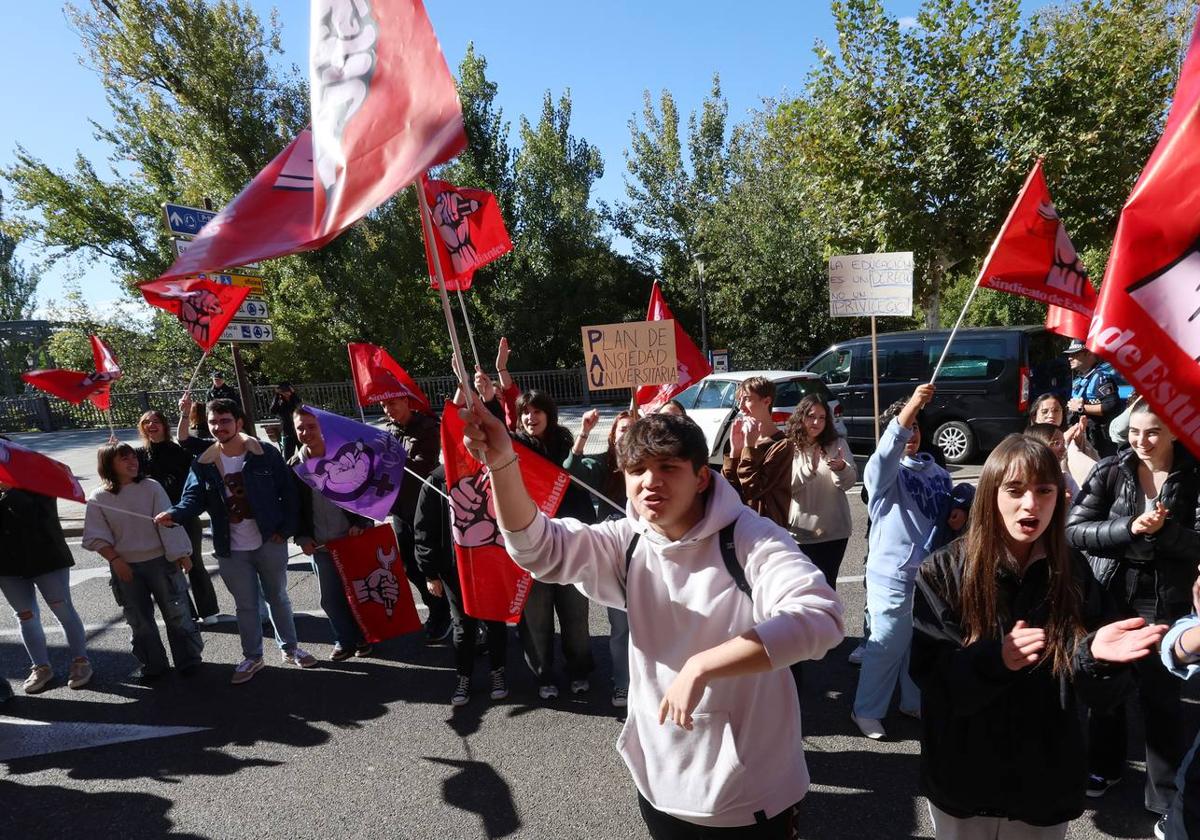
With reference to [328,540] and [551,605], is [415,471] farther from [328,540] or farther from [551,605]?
[551,605]

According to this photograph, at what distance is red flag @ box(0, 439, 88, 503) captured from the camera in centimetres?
389

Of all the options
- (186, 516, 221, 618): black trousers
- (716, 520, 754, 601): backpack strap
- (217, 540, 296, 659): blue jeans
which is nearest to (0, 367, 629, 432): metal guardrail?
(186, 516, 221, 618): black trousers

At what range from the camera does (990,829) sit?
1899mm

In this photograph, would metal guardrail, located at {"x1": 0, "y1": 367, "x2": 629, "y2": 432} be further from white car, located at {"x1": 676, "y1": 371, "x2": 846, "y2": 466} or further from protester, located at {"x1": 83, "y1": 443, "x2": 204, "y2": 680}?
protester, located at {"x1": 83, "y1": 443, "x2": 204, "y2": 680}

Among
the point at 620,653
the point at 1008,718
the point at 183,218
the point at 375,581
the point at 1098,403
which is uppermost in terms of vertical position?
the point at 183,218

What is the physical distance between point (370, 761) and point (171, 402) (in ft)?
67.3

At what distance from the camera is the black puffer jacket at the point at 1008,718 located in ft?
5.83

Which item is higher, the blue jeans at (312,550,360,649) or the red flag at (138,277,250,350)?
the red flag at (138,277,250,350)

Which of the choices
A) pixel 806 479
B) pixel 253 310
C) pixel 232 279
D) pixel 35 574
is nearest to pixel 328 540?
pixel 35 574

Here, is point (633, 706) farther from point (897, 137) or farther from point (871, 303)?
point (897, 137)

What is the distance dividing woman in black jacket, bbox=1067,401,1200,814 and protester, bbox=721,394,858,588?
1.12 m

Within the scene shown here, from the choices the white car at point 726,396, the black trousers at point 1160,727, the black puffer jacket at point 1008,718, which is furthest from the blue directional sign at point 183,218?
the black trousers at point 1160,727

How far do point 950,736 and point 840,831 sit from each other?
1.21 meters

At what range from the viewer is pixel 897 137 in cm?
1260
